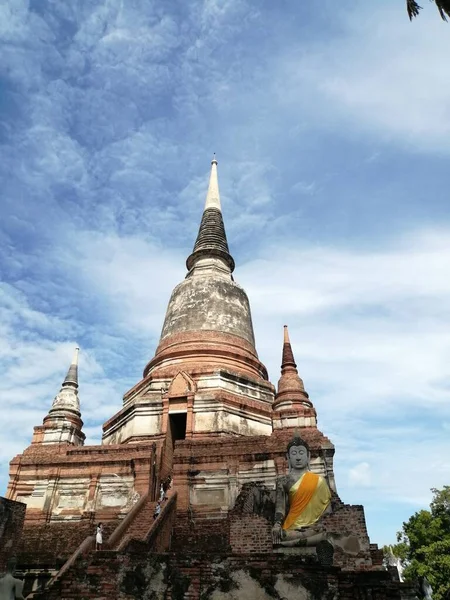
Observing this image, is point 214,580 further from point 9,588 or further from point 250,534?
point 250,534

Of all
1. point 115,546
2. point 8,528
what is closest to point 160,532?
point 115,546

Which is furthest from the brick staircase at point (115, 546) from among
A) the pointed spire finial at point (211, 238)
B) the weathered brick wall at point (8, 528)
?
the pointed spire finial at point (211, 238)

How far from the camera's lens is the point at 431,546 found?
926 inches

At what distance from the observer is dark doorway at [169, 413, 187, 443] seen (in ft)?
60.7

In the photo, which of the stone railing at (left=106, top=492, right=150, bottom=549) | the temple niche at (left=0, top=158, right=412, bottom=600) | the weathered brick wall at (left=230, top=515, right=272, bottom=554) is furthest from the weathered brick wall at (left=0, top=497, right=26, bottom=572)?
the weathered brick wall at (left=230, top=515, right=272, bottom=554)

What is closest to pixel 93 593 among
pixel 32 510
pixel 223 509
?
pixel 223 509

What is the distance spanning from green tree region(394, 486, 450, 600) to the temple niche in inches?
427

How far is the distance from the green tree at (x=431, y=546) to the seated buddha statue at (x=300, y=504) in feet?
50.8

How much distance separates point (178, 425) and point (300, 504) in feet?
33.2

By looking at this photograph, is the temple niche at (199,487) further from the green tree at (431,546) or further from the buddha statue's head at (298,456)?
the green tree at (431,546)

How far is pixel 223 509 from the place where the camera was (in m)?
14.2

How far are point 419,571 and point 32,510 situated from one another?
16734 mm

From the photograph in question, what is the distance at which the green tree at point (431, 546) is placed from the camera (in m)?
22.4

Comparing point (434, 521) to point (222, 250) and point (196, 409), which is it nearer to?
point (196, 409)
